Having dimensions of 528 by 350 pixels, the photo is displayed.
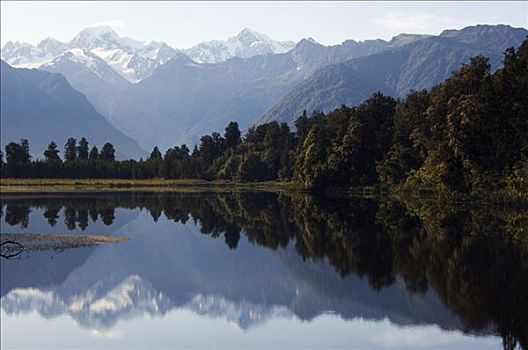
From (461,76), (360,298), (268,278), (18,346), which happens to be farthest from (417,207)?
(18,346)

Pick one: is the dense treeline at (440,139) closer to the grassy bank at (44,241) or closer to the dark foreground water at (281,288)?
the dark foreground water at (281,288)

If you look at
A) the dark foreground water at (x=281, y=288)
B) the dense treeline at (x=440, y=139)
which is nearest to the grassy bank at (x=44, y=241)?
the dark foreground water at (x=281, y=288)

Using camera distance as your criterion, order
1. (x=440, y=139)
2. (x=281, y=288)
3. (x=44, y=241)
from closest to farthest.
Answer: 1. (x=281, y=288)
2. (x=44, y=241)
3. (x=440, y=139)

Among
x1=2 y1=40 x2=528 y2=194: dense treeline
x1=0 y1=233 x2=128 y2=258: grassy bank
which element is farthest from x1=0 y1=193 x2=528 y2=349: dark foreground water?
x1=2 y1=40 x2=528 y2=194: dense treeline

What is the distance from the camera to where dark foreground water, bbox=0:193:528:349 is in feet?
116

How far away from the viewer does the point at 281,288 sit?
4825 cm

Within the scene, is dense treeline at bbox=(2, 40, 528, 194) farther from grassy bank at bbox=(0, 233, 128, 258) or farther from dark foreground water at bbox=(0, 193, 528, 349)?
grassy bank at bbox=(0, 233, 128, 258)

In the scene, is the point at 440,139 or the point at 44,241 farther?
the point at 440,139

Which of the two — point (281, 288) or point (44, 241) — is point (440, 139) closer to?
point (44, 241)

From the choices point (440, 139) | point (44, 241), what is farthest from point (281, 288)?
point (440, 139)

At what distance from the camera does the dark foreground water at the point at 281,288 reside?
116 ft

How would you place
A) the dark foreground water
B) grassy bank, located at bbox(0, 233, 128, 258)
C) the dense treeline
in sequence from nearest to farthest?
the dark foreground water → grassy bank, located at bbox(0, 233, 128, 258) → the dense treeline

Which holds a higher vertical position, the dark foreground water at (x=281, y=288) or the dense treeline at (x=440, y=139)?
the dense treeline at (x=440, y=139)

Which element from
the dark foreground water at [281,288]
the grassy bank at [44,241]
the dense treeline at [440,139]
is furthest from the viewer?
the dense treeline at [440,139]
